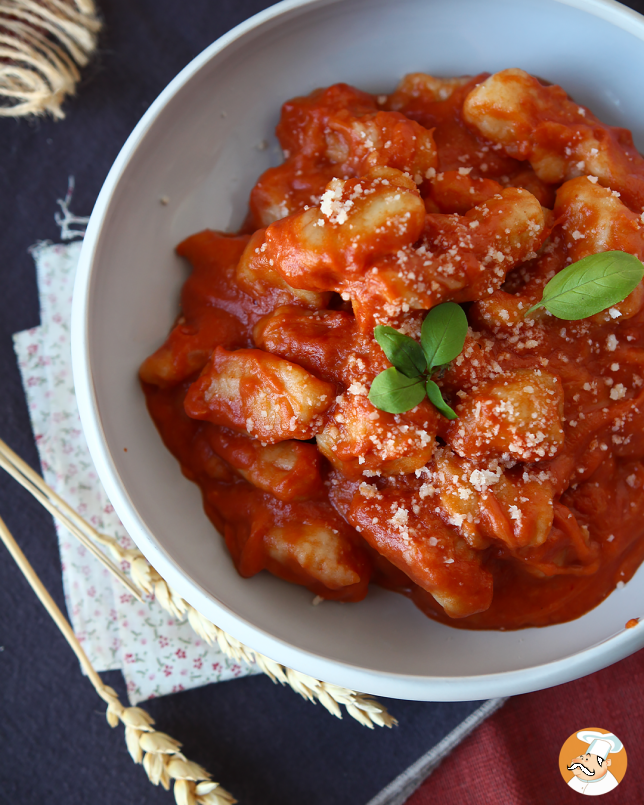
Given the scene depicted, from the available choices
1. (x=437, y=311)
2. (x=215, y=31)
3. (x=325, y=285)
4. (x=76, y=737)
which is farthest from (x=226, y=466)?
(x=215, y=31)

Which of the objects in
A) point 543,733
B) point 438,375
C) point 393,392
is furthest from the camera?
point 543,733

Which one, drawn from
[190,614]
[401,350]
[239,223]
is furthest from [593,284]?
[190,614]

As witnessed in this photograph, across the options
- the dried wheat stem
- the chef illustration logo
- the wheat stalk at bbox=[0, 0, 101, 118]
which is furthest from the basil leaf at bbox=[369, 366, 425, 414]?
the wheat stalk at bbox=[0, 0, 101, 118]

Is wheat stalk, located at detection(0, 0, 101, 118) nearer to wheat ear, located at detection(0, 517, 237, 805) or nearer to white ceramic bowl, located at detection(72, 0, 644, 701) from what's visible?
white ceramic bowl, located at detection(72, 0, 644, 701)

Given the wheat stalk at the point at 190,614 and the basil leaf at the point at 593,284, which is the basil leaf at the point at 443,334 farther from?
the wheat stalk at the point at 190,614

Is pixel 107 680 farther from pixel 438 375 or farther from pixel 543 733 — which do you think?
pixel 438 375

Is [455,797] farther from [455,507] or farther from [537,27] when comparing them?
[537,27]
